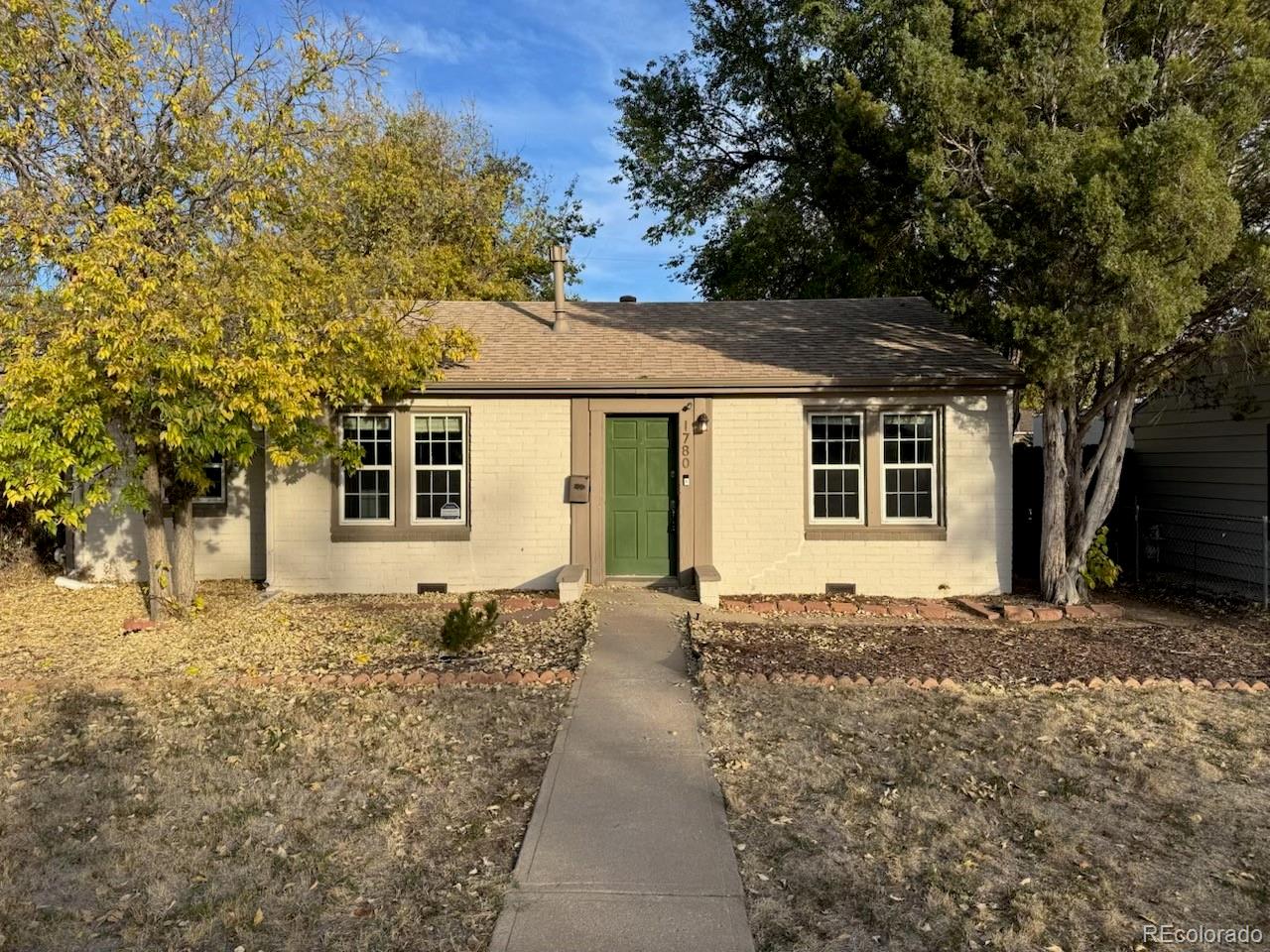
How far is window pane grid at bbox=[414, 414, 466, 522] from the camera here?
33.6ft

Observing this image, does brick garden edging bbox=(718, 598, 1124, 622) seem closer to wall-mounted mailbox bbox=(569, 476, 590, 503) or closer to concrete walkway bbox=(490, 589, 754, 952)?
wall-mounted mailbox bbox=(569, 476, 590, 503)

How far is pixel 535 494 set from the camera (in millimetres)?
10133

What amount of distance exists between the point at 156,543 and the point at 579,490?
4.71 meters

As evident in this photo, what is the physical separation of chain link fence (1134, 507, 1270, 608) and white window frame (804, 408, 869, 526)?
14.4 ft

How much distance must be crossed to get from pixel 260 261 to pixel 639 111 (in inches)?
551

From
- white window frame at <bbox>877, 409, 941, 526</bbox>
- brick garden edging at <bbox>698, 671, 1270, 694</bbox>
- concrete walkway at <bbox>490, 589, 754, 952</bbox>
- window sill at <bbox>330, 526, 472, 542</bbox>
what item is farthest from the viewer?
window sill at <bbox>330, 526, 472, 542</bbox>

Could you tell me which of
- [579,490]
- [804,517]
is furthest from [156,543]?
[804,517]

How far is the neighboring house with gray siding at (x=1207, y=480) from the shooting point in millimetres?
10203

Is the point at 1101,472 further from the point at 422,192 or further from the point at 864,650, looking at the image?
the point at 422,192

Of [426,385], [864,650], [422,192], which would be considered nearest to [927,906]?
[864,650]

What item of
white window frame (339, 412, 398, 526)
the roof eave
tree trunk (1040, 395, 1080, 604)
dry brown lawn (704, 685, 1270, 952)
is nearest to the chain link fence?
tree trunk (1040, 395, 1080, 604)

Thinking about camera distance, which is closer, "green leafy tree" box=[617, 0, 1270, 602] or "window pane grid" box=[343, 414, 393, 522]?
"green leafy tree" box=[617, 0, 1270, 602]

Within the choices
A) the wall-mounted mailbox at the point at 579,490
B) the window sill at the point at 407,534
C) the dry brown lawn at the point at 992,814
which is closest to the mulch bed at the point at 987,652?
the dry brown lawn at the point at 992,814

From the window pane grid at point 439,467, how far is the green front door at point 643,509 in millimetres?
1924
